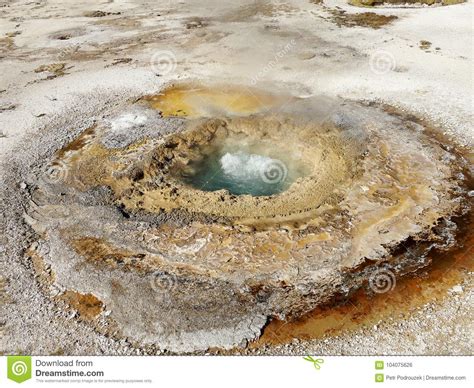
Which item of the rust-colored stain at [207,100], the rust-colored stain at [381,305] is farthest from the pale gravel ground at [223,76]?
the rust-colored stain at [207,100]
